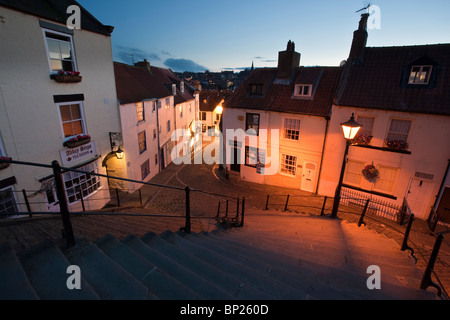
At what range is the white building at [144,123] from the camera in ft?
50.1

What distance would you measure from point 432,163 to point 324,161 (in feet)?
17.9

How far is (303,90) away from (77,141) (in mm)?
14382

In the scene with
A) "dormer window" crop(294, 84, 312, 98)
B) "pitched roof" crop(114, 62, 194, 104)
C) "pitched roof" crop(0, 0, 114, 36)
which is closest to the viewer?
"pitched roof" crop(0, 0, 114, 36)

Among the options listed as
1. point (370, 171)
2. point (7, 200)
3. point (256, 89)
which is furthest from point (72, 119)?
point (370, 171)

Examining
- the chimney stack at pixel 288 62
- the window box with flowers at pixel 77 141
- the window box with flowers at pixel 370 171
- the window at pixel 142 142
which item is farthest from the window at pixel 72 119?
the window box with flowers at pixel 370 171

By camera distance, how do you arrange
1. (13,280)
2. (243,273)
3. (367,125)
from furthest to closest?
(367,125), (243,273), (13,280)

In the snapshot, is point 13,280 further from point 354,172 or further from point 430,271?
point 354,172

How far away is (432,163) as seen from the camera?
12188mm

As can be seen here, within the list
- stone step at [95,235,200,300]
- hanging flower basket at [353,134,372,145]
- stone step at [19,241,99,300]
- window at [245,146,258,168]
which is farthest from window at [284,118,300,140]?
stone step at [19,241,99,300]

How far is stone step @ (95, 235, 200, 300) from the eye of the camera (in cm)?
298

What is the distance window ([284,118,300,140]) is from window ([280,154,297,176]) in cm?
150

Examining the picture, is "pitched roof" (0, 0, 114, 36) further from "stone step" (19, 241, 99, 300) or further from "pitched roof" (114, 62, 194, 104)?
"stone step" (19, 241, 99, 300)

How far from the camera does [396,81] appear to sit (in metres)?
13.3

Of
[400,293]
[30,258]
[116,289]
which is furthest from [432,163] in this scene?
[30,258]
